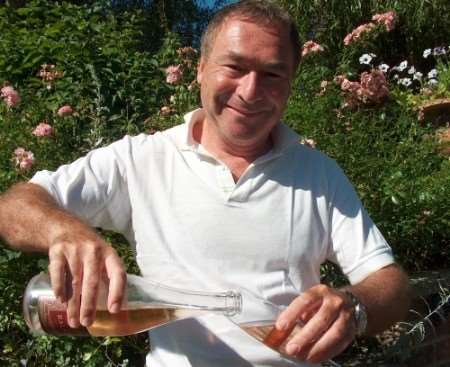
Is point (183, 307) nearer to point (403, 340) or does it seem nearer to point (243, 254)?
point (243, 254)

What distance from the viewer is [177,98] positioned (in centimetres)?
385

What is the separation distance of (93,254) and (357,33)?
395cm

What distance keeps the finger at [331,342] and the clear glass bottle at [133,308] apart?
0.70 feet

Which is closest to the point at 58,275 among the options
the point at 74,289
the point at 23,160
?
the point at 74,289

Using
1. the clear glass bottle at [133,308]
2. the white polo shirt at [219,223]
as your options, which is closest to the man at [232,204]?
the white polo shirt at [219,223]

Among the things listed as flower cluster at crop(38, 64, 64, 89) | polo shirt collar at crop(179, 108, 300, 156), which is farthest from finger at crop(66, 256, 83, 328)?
flower cluster at crop(38, 64, 64, 89)

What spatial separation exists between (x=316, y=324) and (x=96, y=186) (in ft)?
2.62

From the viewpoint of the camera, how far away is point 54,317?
1.43m

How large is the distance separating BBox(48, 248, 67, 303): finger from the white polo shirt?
0.48 metres

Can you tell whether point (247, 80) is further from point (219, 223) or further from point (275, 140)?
point (219, 223)

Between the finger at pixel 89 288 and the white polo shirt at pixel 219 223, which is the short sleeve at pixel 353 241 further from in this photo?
the finger at pixel 89 288

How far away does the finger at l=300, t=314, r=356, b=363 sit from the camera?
1.28 meters

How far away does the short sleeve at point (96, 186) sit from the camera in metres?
1.79

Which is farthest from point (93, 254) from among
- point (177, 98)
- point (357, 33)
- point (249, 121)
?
point (357, 33)
